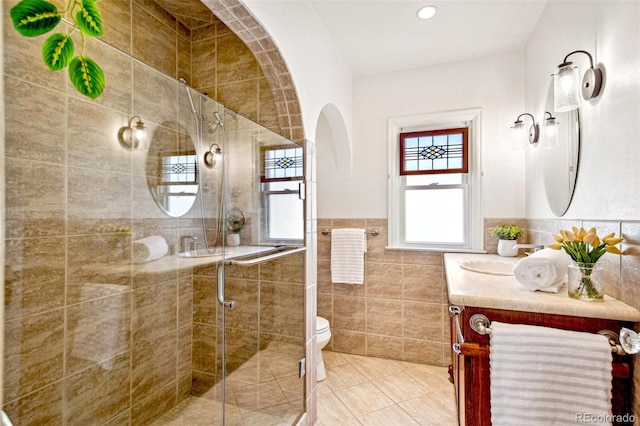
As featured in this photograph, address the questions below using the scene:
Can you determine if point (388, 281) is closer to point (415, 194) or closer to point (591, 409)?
point (415, 194)

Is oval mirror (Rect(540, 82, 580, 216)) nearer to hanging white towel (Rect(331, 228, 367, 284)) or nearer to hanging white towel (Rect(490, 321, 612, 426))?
hanging white towel (Rect(490, 321, 612, 426))

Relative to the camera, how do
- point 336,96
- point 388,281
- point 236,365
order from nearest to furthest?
point 236,365, point 336,96, point 388,281

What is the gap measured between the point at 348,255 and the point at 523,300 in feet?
5.40

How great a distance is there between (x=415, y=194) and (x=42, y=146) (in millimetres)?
2501

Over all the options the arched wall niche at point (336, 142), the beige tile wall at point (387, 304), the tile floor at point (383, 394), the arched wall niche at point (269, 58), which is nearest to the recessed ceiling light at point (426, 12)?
the arched wall niche at point (336, 142)

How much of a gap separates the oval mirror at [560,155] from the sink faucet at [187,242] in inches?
78.4

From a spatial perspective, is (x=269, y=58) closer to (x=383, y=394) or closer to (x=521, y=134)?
(x=521, y=134)

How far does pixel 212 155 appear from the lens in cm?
168

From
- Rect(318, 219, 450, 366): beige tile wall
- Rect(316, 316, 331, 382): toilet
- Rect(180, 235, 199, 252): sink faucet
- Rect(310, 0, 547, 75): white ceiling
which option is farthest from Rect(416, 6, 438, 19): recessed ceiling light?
Rect(316, 316, 331, 382): toilet

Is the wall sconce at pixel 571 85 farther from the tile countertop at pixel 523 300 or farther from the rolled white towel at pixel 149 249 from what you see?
the rolled white towel at pixel 149 249

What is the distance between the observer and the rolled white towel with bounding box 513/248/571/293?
49.4 inches

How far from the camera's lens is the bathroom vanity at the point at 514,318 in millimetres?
1079

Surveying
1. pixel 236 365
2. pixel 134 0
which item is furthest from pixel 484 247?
pixel 134 0

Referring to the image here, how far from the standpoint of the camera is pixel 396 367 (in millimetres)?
2572
